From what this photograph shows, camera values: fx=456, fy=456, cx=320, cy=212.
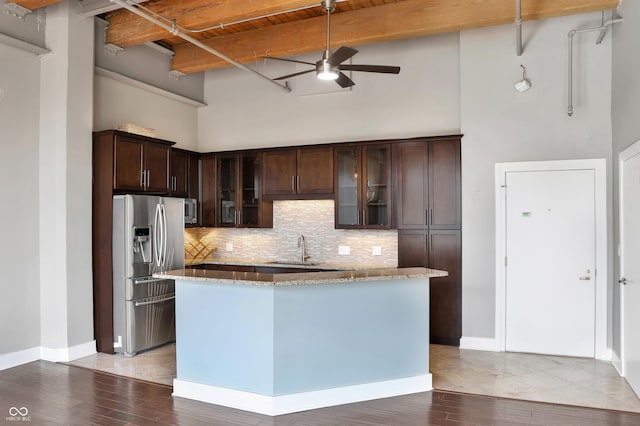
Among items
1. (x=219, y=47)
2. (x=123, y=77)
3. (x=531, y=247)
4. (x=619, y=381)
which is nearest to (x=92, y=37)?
(x=123, y=77)

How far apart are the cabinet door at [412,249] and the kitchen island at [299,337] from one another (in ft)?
5.00

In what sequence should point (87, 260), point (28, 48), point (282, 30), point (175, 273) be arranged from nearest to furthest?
point (175, 273) < point (28, 48) < point (87, 260) < point (282, 30)

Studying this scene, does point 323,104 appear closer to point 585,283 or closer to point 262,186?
point 262,186

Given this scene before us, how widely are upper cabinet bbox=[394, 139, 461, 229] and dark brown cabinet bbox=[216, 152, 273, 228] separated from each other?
78.5 inches

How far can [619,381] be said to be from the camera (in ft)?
13.7

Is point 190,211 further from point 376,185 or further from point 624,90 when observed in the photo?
point 624,90

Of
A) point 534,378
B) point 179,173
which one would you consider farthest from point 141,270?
point 534,378

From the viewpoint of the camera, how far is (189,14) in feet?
15.9

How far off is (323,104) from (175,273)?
353cm

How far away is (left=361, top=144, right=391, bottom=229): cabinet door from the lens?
5691 millimetres

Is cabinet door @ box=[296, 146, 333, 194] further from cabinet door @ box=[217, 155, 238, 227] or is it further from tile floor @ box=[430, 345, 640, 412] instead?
tile floor @ box=[430, 345, 640, 412]

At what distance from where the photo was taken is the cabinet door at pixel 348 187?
230 inches

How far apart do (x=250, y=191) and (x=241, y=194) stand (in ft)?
0.49

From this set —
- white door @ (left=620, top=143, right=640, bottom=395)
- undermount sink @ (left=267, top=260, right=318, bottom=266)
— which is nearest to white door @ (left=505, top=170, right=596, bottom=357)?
white door @ (left=620, top=143, right=640, bottom=395)
